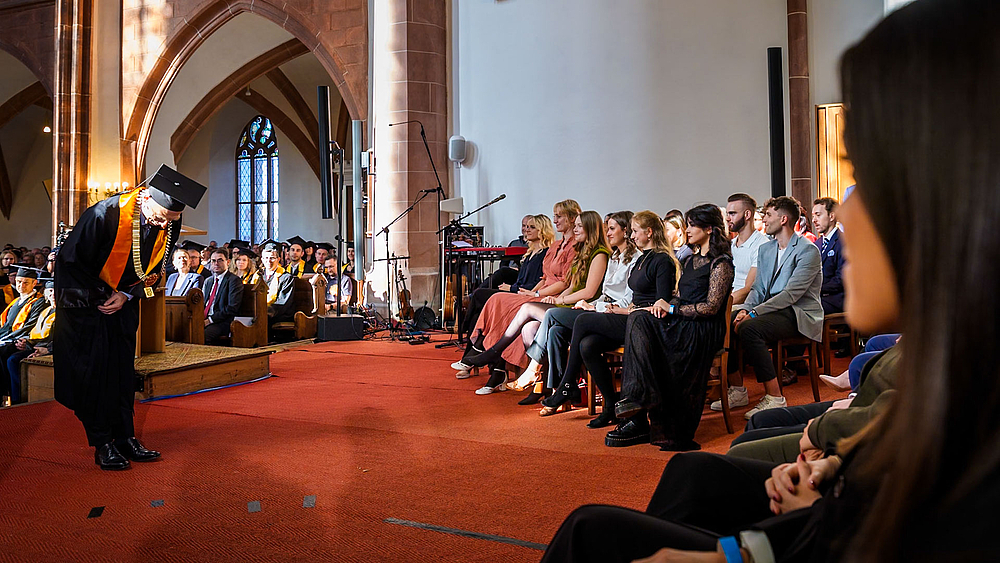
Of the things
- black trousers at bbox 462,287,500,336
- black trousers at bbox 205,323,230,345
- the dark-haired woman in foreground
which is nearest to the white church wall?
black trousers at bbox 462,287,500,336

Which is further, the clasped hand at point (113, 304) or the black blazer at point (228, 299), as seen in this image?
the black blazer at point (228, 299)

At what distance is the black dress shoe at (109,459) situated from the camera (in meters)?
3.44

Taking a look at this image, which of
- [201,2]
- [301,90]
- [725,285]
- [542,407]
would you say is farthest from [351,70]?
[725,285]

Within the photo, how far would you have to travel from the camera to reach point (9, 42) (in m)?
15.0

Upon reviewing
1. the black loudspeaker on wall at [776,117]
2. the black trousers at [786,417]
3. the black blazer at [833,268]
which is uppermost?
the black loudspeaker on wall at [776,117]

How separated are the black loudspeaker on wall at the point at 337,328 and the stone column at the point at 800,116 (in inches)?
219

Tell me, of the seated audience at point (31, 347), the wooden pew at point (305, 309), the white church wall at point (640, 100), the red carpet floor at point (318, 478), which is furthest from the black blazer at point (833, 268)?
the wooden pew at point (305, 309)

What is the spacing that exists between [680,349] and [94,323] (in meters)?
2.78

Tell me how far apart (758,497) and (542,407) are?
11.3 feet

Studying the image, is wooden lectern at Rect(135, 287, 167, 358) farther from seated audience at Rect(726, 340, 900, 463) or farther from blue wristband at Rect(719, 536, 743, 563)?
blue wristband at Rect(719, 536, 743, 563)

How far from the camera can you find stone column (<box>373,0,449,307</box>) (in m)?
10.0

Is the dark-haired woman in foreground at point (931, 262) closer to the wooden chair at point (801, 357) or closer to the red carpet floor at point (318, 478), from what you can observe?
the red carpet floor at point (318, 478)

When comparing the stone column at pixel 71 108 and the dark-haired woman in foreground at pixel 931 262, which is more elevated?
the stone column at pixel 71 108

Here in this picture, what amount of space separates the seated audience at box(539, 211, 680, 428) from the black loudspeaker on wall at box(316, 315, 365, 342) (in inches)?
187
